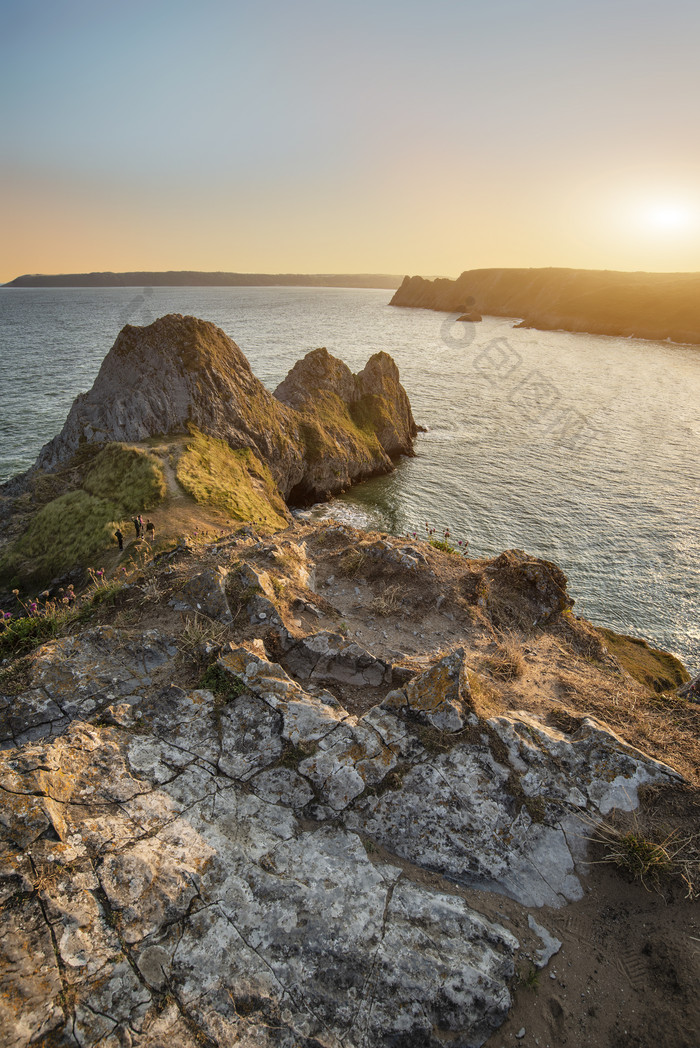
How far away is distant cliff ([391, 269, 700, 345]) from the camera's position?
419ft

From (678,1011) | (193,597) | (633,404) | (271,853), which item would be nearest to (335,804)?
(271,853)

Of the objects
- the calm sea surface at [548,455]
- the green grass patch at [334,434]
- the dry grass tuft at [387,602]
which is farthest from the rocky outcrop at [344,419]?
the dry grass tuft at [387,602]

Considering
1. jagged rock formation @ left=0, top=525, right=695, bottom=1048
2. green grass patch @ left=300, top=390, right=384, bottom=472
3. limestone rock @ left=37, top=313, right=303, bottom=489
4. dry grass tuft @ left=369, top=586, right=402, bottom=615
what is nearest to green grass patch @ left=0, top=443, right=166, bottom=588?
limestone rock @ left=37, top=313, right=303, bottom=489

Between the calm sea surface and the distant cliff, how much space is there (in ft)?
97.1

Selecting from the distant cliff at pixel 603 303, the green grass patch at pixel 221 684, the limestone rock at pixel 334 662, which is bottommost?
the limestone rock at pixel 334 662

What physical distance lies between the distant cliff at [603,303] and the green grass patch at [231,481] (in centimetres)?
13494

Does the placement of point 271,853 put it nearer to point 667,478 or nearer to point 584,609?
point 584,609

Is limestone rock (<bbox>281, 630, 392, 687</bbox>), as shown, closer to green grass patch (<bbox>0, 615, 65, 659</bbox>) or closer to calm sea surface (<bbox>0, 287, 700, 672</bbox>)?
green grass patch (<bbox>0, 615, 65, 659</bbox>)

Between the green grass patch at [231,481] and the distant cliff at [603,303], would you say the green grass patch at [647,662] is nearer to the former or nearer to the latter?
the green grass patch at [231,481]

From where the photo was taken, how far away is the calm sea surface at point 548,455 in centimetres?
2662

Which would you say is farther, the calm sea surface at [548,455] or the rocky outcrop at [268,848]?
the calm sea surface at [548,455]

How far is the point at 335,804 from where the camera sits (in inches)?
275

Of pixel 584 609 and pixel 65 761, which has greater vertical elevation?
pixel 65 761

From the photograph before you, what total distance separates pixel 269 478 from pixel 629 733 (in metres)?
26.3
